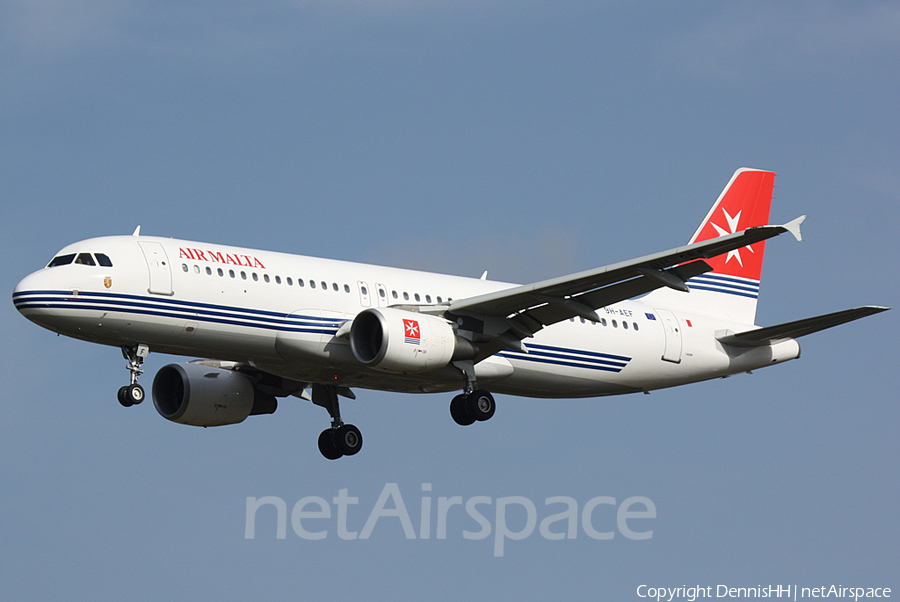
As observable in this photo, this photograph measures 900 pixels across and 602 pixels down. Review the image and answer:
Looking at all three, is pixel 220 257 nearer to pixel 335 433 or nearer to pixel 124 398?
pixel 124 398

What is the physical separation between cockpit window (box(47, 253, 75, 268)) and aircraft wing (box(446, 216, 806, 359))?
9277 millimetres

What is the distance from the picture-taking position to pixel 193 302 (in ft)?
97.8

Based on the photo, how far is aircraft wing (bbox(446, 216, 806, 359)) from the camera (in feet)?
93.2

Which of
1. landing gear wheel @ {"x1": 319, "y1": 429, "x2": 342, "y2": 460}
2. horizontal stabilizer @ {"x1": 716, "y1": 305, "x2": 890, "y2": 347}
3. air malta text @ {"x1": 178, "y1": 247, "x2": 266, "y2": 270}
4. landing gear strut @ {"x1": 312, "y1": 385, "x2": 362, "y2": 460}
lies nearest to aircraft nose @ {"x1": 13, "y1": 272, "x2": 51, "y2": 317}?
air malta text @ {"x1": 178, "y1": 247, "x2": 266, "y2": 270}

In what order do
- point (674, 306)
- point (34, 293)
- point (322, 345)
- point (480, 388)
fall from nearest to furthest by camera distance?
point (34, 293) < point (322, 345) < point (480, 388) < point (674, 306)

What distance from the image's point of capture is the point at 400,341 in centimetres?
3066

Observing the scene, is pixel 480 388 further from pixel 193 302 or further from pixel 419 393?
pixel 193 302

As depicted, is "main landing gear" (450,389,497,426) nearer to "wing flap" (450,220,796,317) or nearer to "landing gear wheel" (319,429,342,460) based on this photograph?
"wing flap" (450,220,796,317)

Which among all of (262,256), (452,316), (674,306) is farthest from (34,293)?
(674,306)

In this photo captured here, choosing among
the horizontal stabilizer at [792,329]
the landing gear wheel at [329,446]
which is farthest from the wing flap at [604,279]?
the landing gear wheel at [329,446]

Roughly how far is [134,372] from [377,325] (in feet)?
19.1

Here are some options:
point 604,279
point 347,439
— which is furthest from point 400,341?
point 347,439

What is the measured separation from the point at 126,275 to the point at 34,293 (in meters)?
2.05

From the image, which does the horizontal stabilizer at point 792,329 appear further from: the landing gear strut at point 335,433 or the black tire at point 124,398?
the black tire at point 124,398
